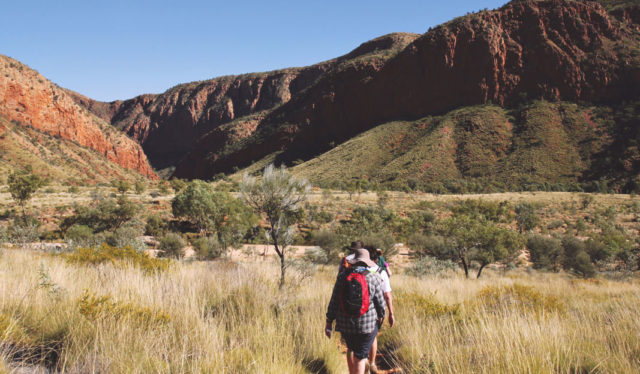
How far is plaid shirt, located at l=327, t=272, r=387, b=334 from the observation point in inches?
117

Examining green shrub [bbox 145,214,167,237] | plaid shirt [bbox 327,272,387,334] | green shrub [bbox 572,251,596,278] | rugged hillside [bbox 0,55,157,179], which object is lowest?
green shrub [bbox 572,251,596,278]

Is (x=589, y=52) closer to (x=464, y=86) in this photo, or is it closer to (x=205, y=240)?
(x=464, y=86)

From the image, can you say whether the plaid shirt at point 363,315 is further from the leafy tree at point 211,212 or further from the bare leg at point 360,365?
the leafy tree at point 211,212

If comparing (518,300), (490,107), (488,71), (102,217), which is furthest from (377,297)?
(488,71)

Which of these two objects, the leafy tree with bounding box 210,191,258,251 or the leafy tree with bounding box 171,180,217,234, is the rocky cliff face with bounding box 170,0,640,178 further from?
the leafy tree with bounding box 171,180,217,234

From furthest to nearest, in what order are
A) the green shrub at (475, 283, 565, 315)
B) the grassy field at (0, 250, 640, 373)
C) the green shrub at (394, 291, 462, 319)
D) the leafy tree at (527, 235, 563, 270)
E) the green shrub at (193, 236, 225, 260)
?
the leafy tree at (527, 235, 563, 270) → the green shrub at (193, 236, 225, 260) → the green shrub at (475, 283, 565, 315) → the green shrub at (394, 291, 462, 319) → the grassy field at (0, 250, 640, 373)

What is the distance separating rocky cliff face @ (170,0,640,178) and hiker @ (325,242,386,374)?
9273 cm

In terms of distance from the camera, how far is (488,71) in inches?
3307

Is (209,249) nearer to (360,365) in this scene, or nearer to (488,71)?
(360,365)

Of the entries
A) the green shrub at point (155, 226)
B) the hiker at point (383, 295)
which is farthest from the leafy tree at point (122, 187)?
the hiker at point (383, 295)

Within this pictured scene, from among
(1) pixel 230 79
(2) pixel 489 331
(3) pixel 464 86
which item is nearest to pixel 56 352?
(2) pixel 489 331

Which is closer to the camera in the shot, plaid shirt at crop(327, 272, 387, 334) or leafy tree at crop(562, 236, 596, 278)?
plaid shirt at crop(327, 272, 387, 334)

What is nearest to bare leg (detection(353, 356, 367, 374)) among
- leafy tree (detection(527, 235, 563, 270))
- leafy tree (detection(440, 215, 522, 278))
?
leafy tree (detection(440, 215, 522, 278))

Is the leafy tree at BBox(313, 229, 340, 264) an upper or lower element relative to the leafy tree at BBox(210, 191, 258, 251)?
lower
